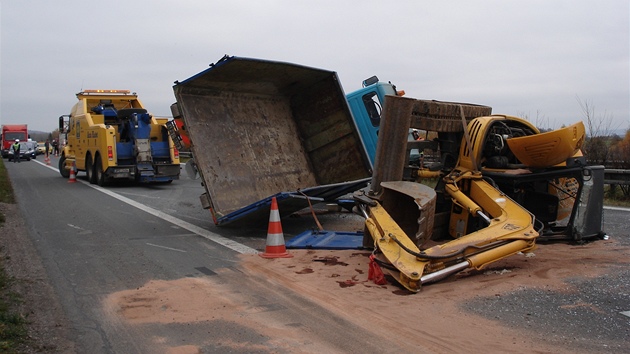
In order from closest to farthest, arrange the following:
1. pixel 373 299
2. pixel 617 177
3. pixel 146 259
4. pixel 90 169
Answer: pixel 373 299
pixel 146 259
pixel 617 177
pixel 90 169

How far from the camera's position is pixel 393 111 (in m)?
7.03

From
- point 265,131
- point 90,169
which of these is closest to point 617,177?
point 265,131

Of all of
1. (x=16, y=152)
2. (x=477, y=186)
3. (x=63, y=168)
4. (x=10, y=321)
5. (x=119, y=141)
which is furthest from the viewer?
(x=16, y=152)

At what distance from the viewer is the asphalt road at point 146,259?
458 centimetres

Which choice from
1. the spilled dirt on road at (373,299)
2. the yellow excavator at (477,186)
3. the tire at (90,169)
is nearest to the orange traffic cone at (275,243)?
the spilled dirt on road at (373,299)

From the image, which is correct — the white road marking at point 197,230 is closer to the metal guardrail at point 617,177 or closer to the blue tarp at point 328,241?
the blue tarp at point 328,241

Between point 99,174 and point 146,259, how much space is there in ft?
38.4

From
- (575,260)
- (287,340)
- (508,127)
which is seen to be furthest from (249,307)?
(508,127)

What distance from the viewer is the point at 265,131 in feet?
35.1

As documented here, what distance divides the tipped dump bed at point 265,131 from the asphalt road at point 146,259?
31.2 inches

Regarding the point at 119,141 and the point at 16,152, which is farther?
the point at 16,152

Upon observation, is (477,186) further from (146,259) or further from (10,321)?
(10,321)

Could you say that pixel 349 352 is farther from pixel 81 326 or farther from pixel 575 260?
pixel 575 260

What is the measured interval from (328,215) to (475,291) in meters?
5.70
